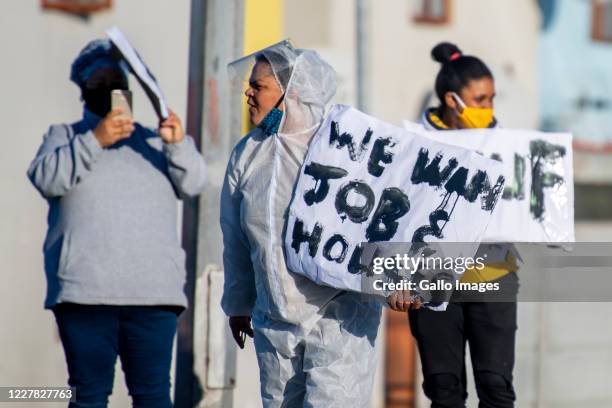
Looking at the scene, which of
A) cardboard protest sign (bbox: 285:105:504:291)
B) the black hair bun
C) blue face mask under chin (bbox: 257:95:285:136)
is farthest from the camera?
the black hair bun

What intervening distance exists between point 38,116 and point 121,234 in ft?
7.70

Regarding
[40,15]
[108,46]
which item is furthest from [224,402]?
[40,15]

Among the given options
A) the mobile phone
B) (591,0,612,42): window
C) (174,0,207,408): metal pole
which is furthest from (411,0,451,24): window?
the mobile phone

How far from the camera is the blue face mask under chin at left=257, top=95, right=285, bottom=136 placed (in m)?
4.81

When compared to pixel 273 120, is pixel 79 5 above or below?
above

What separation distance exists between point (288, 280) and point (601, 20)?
14.5 m

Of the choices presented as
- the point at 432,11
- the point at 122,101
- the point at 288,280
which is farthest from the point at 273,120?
the point at 432,11

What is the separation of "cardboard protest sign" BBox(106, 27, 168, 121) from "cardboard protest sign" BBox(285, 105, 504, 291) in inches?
39.6

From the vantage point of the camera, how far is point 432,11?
16562 millimetres

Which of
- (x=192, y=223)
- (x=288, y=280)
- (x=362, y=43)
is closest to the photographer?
(x=288, y=280)

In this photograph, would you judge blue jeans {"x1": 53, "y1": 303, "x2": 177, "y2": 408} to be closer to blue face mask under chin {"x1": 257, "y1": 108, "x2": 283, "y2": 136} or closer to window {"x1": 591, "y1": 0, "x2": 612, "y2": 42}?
blue face mask under chin {"x1": 257, "y1": 108, "x2": 283, "y2": 136}

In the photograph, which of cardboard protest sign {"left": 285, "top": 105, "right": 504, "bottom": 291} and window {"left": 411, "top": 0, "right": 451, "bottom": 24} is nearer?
cardboard protest sign {"left": 285, "top": 105, "right": 504, "bottom": 291}

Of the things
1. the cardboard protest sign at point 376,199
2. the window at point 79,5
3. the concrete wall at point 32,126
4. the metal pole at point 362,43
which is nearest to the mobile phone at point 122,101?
the cardboard protest sign at point 376,199

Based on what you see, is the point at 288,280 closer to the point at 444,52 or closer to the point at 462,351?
the point at 462,351
